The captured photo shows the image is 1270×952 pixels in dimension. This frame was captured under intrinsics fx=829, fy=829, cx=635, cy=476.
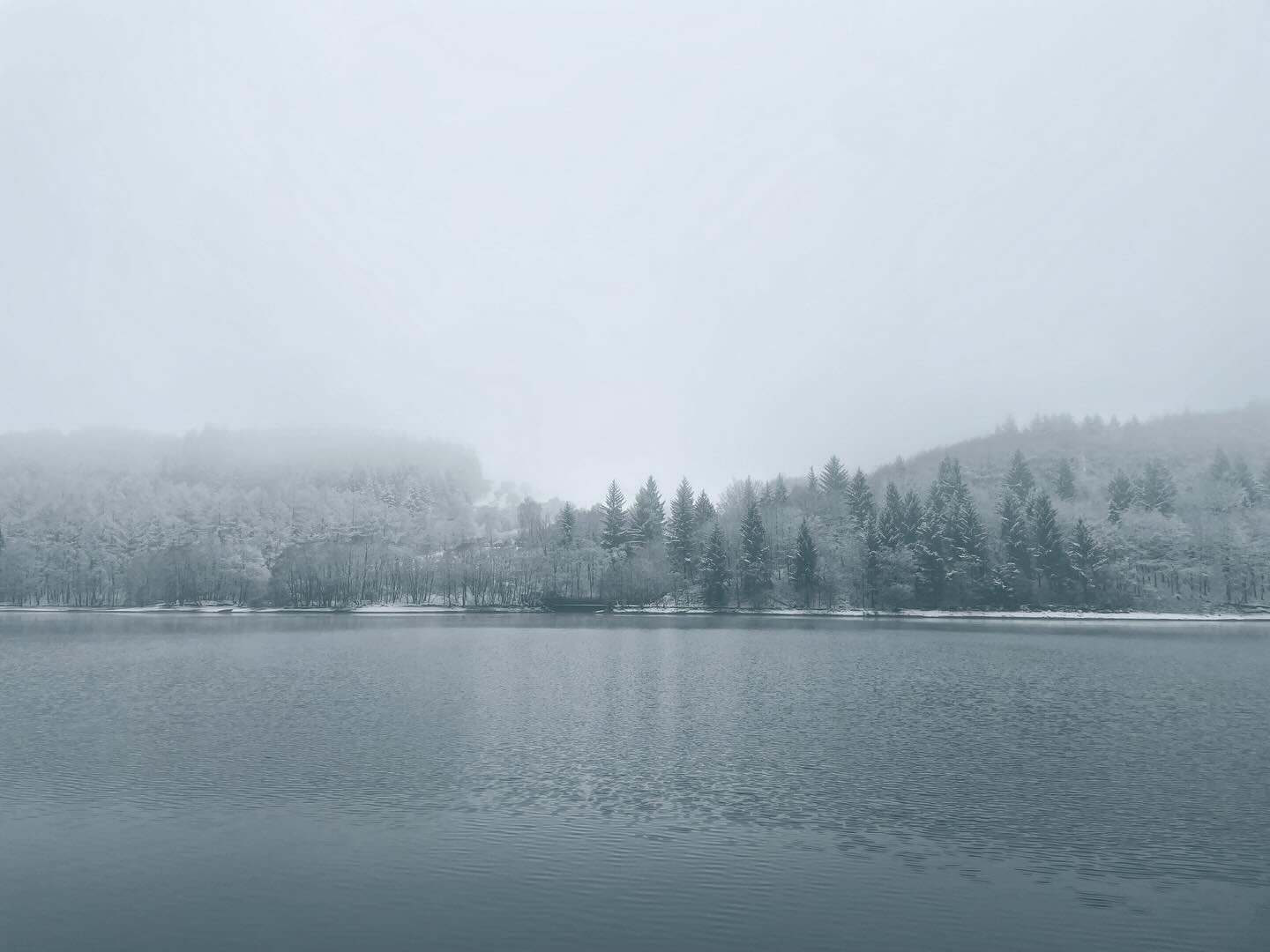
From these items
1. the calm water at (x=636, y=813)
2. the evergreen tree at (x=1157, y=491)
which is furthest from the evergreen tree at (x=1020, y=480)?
the calm water at (x=636, y=813)

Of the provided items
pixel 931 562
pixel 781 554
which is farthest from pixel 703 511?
pixel 931 562

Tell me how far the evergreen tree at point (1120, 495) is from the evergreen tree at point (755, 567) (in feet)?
179

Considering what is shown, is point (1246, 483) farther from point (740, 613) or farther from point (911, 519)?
point (740, 613)

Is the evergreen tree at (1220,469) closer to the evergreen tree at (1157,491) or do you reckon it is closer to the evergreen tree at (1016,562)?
the evergreen tree at (1157,491)

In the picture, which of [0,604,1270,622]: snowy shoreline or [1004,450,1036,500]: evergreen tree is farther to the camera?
[1004,450,1036,500]: evergreen tree

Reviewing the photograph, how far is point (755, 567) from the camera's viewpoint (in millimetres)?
125375

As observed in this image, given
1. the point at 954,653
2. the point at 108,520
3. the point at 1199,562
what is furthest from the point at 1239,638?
the point at 108,520

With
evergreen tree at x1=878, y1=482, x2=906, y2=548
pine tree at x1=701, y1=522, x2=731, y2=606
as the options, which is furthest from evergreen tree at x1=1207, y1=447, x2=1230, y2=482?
pine tree at x1=701, y1=522, x2=731, y2=606

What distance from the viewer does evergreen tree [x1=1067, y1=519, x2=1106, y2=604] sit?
110250mm

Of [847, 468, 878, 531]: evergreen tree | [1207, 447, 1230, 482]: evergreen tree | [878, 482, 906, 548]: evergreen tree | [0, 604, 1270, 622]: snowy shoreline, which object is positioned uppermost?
[1207, 447, 1230, 482]: evergreen tree

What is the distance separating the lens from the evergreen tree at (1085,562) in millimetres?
110250

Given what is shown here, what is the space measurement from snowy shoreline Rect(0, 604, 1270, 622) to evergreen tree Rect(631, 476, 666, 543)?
1869 cm

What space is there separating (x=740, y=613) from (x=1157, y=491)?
7769 centimetres

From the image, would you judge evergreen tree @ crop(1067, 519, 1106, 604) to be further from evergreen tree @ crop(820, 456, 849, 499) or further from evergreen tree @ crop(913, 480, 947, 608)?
evergreen tree @ crop(820, 456, 849, 499)
